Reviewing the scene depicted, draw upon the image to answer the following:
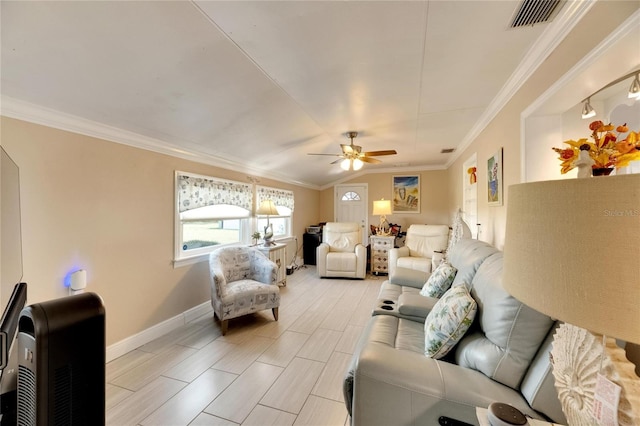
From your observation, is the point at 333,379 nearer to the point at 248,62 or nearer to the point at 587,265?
the point at 587,265

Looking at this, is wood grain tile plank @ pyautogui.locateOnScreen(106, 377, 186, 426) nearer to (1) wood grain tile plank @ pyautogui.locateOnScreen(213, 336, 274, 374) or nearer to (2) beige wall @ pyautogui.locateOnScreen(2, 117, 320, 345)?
(1) wood grain tile plank @ pyautogui.locateOnScreen(213, 336, 274, 374)

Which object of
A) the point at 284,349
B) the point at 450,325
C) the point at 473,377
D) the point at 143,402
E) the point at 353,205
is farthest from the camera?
the point at 353,205

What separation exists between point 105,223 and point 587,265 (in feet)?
9.67

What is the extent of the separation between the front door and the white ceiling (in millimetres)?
3753

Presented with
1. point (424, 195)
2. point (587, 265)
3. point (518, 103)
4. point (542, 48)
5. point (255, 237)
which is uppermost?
point (542, 48)

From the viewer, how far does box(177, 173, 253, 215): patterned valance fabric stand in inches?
116

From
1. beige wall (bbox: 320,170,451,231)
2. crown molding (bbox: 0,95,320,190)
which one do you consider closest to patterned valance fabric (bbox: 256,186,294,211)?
crown molding (bbox: 0,95,320,190)

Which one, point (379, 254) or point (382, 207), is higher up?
point (382, 207)

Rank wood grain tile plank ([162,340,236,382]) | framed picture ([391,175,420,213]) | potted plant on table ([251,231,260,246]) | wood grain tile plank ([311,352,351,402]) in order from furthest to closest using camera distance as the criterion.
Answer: framed picture ([391,175,420,213]) → potted plant on table ([251,231,260,246]) → wood grain tile plank ([162,340,236,382]) → wood grain tile plank ([311,352,351,402])

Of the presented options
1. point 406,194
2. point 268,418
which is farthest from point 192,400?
point 406,194

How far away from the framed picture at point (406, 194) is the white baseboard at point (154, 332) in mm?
4805

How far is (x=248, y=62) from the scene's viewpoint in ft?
6.11

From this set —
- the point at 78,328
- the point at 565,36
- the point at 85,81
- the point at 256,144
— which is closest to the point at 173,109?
the point at 85,81

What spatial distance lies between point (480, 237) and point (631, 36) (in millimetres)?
2427
